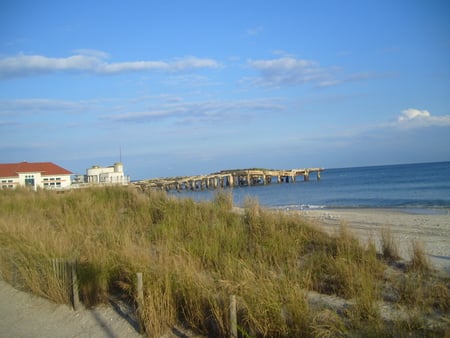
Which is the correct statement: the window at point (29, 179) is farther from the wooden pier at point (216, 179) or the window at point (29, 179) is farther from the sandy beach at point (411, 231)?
the sandy beach at point (411, 231)

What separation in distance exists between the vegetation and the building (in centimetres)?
2632

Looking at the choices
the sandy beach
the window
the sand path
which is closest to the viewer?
the sand path

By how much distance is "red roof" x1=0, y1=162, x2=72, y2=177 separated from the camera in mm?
34438

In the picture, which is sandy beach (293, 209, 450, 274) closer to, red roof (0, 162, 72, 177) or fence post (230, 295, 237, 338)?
fence post (230, 295, 237, 338)

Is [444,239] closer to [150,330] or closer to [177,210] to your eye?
[177,210]

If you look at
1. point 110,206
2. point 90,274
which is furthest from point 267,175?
point 90,274

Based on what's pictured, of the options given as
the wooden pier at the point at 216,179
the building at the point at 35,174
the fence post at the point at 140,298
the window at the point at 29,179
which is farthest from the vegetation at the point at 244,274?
the wooden pier at the point at 216,179

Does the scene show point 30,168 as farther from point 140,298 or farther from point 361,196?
point 140,298

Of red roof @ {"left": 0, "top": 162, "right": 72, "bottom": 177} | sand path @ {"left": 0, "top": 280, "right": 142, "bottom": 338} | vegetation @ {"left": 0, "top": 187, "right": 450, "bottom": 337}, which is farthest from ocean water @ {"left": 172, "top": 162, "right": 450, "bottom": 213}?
red roof @ {"left": 0, "top": 162, "right": 72, "bottom": 177}

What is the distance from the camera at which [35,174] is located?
34.2m

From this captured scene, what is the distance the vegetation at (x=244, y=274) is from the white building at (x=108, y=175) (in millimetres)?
24436

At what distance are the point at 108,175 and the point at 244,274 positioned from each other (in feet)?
104

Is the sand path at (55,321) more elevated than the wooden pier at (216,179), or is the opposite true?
the wooden pier at (216,179)

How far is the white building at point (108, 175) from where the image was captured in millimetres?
34072
